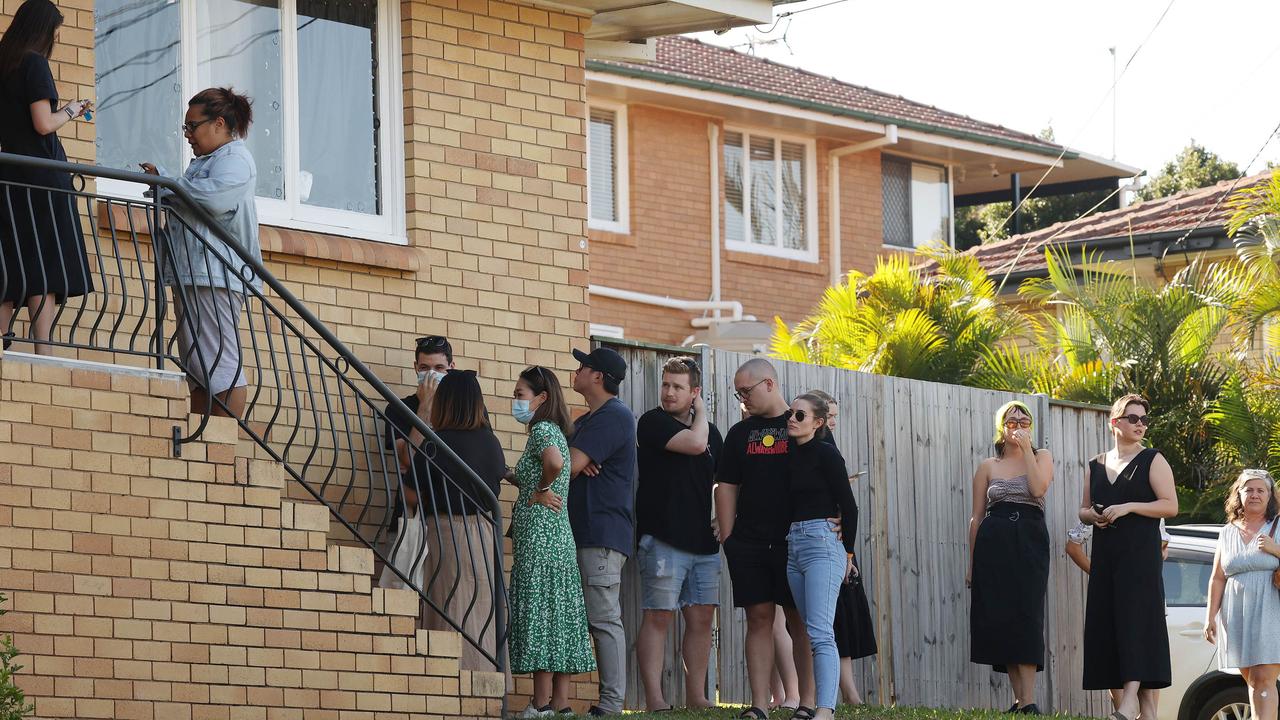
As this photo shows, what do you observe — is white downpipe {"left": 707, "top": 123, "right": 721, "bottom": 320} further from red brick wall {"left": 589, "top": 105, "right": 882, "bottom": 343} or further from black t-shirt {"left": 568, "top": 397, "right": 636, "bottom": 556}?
black t-shirt {"left": 568, "top": 397, "right": 636, "bottom": 556}

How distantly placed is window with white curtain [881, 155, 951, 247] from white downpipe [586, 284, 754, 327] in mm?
3789

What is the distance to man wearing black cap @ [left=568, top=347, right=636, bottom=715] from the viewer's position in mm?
9547

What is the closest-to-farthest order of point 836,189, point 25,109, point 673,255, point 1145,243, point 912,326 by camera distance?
1. point 25,109
2. point 912,326
3. point 1145,243
4. point 673,255
5. point 836,189

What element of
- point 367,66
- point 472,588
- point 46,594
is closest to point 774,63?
point 367,66

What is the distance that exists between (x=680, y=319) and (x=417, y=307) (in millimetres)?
12020

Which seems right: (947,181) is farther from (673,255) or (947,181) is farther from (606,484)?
(606,484)

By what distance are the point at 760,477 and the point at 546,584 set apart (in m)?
1.23

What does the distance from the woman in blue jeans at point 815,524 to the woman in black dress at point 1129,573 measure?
2.24 meters

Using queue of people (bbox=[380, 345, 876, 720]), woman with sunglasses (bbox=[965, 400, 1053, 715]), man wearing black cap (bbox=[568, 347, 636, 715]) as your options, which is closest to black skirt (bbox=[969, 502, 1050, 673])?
woman with sunglasses (bbox=[965, 400, 1053, 715])

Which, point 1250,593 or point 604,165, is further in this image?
point 604,165

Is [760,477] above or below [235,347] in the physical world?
below

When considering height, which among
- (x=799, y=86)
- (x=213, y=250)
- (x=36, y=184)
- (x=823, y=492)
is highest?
(x=799, y=86)

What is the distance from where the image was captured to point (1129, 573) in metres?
10.6

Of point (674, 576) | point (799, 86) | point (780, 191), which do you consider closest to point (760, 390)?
point (674, 576)
